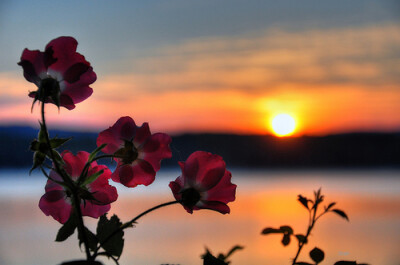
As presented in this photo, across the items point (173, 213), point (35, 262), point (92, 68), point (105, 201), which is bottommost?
point (105, 201)

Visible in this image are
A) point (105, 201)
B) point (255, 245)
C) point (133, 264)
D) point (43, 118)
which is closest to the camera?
Answer: point (43, 118)

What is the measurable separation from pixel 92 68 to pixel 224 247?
11.1 ft

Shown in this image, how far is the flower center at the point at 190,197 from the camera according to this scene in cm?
58

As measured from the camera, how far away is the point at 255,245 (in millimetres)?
3787

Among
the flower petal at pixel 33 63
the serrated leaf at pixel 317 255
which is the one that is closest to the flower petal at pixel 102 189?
the flower petal at pixel 33 63

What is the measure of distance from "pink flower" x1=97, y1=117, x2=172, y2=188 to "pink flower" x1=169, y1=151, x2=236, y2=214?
41 millimetres

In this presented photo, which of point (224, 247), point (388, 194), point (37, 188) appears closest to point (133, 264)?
point (224, 247)

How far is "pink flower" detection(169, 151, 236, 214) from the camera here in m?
0.59

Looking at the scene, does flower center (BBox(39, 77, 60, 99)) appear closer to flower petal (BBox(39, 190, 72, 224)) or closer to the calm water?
flower petal (BBox(39, 190, 72, 224))

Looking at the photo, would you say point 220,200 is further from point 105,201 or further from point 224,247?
point 224,247

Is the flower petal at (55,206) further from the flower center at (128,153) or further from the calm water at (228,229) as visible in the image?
the calm water at (228,229)

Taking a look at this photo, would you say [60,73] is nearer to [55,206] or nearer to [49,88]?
[49,88]

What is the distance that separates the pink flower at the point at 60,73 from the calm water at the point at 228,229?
6.17ft

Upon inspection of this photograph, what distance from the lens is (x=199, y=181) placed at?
1.94ft
